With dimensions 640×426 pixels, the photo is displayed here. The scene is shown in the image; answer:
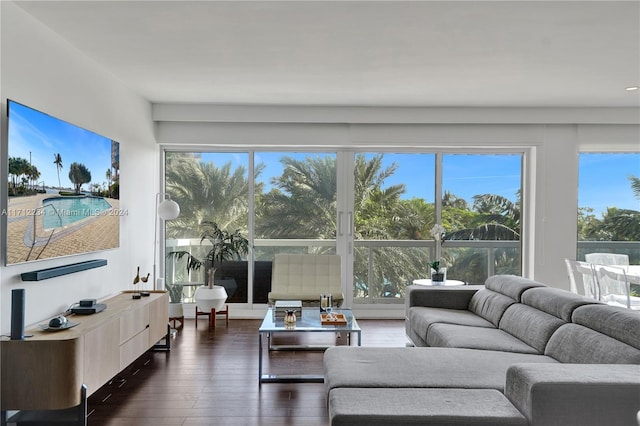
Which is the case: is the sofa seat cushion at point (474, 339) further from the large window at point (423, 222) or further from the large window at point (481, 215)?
the large window at point (481, 215)

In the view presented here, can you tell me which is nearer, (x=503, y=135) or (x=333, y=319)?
(x=333, y=319)

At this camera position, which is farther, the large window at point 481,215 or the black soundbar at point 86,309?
the large window at point 481,215

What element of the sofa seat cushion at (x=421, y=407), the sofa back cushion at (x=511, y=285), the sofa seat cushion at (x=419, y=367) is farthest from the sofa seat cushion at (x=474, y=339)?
the sofa seat cushion at (x=421, y=407)

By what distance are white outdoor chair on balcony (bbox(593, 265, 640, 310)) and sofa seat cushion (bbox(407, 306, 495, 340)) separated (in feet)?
5.08

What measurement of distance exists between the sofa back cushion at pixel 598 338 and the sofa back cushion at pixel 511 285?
84cm

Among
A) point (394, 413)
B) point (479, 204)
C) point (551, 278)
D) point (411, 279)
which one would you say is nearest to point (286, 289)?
point (411, 279)

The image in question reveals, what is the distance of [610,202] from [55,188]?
20.6 feet

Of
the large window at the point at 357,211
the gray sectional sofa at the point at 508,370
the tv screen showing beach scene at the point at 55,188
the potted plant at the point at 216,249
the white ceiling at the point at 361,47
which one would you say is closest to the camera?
the gray sectional sofa at the point at 508,370

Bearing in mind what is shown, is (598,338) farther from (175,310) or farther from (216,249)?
(216,249)

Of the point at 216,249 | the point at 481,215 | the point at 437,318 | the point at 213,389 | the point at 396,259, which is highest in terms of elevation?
the point at 481,215

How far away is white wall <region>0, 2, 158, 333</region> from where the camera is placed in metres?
2.91

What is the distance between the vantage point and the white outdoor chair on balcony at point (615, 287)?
4.66 m

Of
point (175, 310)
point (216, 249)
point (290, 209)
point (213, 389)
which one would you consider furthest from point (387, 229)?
point (213, 389)

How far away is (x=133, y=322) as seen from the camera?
3.70 metres
